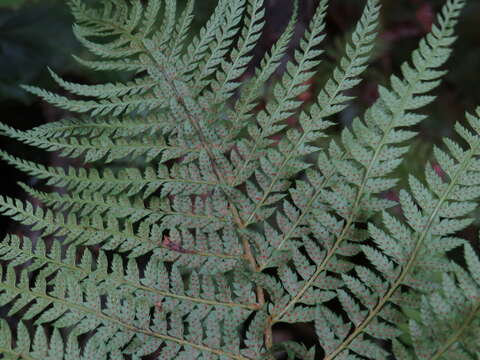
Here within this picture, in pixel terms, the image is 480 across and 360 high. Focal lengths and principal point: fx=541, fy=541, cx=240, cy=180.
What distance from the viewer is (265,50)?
166cm

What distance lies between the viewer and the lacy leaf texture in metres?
0.76

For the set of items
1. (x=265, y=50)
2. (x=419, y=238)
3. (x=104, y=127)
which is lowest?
(x=419, y=238)

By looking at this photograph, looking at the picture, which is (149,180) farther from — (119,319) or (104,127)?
(119,319)

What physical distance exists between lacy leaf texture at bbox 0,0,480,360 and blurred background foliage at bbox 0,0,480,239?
633 mm

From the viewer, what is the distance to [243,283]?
83 cm

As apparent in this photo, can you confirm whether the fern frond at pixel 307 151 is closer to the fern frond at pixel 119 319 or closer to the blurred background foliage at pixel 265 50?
the fern frond at pixel 119 319

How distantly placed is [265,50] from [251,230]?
942 millimetres

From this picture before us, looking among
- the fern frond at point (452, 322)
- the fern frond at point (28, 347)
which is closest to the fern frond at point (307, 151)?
the fern frond at point (452, 322)

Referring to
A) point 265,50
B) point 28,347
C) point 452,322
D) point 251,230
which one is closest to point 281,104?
point 251,230

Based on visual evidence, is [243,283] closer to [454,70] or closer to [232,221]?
[232,221]

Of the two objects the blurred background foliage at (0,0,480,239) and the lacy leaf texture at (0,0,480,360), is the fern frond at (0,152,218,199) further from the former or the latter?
the blurred background foliage at (0,0,480,239)

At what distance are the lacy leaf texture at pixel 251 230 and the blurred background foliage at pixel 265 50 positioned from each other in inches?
24.9

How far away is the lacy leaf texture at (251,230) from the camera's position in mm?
760

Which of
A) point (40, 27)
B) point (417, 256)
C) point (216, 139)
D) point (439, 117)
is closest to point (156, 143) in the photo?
point (216, 139)
